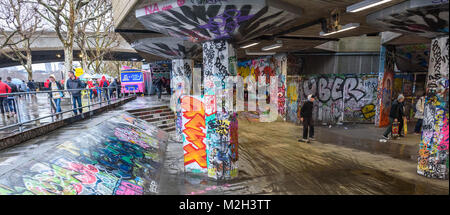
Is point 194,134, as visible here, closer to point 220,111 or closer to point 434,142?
point 220,111

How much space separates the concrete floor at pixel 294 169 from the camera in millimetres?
5608

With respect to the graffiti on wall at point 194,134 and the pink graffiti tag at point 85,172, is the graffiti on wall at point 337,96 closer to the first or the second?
the graffiti on wall at point 194,134

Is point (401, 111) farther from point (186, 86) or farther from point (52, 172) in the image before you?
point (52, 172)

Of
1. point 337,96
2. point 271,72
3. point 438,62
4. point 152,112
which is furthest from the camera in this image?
point 271,72

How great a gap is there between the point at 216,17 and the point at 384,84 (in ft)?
40.8

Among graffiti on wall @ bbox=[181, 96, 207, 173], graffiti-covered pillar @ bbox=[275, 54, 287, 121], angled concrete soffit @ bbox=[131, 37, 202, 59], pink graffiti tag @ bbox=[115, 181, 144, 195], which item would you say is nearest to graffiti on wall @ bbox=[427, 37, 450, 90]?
graffiti on wall @ bbox=[181, 96, 207, 173]

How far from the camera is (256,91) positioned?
21.0 m

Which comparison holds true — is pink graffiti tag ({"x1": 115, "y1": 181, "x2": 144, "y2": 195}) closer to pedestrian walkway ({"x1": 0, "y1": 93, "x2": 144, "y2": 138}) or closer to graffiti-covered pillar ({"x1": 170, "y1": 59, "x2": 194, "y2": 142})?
pedestrian walkway ({"x1": 0, "y1": 93, "x2": 144, "y2": 138})

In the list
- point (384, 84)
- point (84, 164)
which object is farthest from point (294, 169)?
point (384, 84)

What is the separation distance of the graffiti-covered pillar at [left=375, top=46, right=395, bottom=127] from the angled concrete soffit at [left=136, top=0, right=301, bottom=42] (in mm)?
10019

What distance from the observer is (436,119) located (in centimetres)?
591

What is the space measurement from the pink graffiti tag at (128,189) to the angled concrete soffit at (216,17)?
4.39 metres

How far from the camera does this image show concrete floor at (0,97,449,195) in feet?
18.4

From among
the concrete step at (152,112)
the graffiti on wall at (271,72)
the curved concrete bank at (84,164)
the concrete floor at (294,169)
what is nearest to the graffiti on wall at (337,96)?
the graffiti on wall at (271,72)
